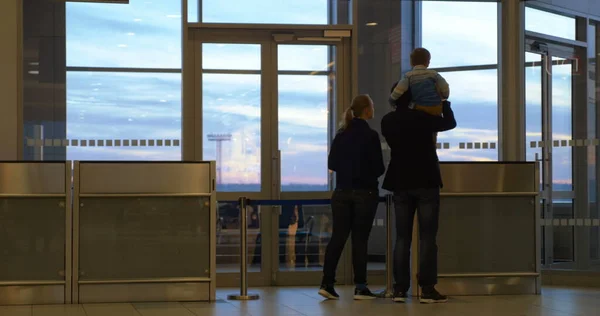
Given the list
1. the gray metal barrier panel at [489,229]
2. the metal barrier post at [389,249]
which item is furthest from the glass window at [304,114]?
the gray metal barrier panel at [489,229]

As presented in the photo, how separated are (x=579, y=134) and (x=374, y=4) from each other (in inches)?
94.4

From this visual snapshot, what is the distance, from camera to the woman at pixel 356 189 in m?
7.37

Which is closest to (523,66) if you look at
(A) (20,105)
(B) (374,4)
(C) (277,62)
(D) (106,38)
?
(B) (374,4)

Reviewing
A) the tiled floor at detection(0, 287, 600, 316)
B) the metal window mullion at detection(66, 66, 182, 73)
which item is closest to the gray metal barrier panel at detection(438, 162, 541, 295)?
the tiled floor at detection(0, 287, 600, 316)

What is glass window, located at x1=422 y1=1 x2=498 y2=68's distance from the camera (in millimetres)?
9406

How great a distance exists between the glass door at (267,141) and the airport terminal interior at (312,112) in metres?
0.01

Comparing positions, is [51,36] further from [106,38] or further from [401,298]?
[401,298]

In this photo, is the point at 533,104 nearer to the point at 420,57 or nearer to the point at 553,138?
the point at 553,138

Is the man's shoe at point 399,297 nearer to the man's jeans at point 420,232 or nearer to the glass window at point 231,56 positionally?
the man's jeans at point 420,232

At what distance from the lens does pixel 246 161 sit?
29.8 feet

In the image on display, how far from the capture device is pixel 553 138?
9.08 meters

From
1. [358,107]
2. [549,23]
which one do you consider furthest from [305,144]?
[549,23]

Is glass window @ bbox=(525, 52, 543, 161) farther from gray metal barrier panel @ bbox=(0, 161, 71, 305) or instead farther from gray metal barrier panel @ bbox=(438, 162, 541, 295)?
gray metal barrier panel @ bbox=(0, 161, 71, 305)

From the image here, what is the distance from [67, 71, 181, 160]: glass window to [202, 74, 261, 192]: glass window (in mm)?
306
